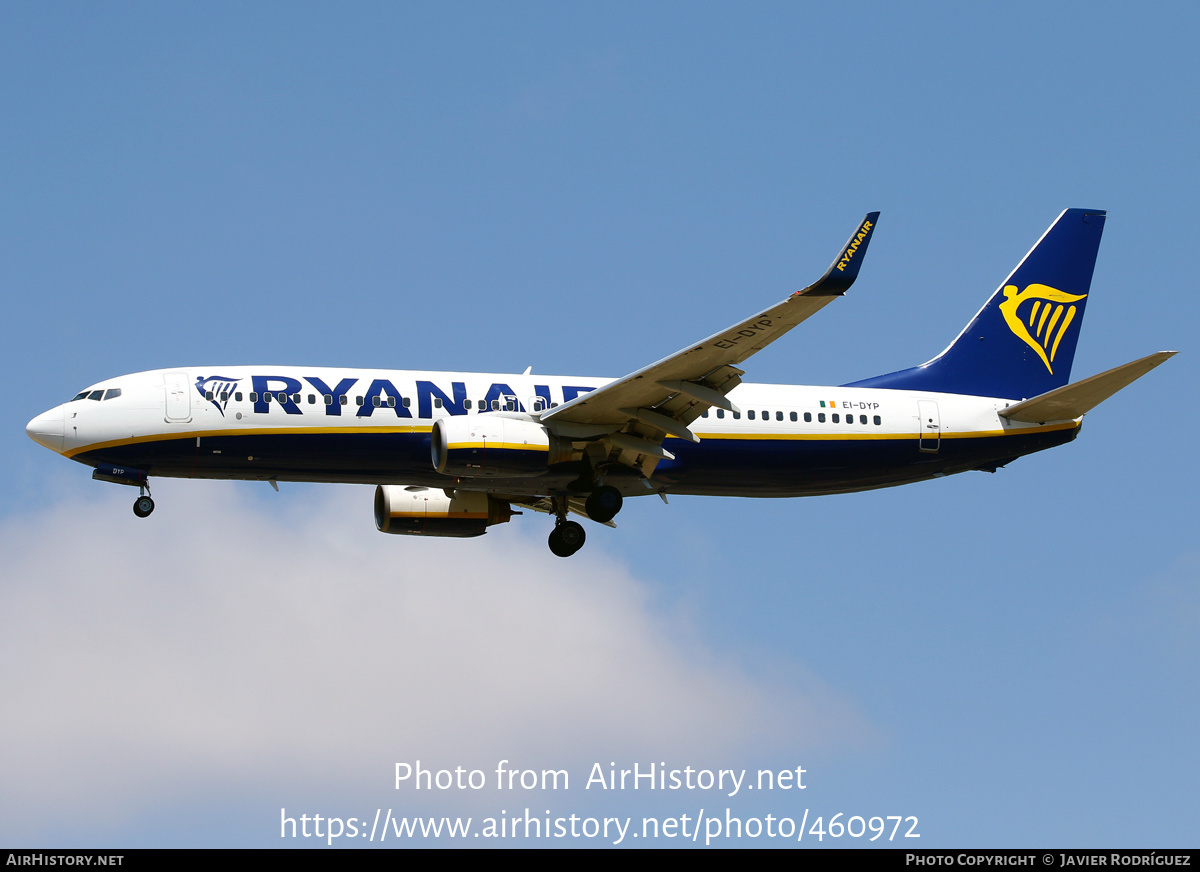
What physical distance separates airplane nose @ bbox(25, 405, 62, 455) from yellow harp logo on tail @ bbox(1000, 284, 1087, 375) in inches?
1027

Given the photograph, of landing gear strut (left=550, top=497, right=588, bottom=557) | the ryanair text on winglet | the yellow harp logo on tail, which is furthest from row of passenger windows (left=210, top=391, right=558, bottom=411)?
the yellow harp logo on tail

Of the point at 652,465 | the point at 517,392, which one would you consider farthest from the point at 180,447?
the point at 652,465

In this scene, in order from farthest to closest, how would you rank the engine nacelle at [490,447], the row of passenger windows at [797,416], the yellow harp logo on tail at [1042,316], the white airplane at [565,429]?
the yellow harp logo on tail at [1042,316]
the row of passenger windows at [797,416]
the white airplane at [565,429]
the engine nacelle at [490,447]

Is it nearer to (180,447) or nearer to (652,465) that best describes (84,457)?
(180,447)

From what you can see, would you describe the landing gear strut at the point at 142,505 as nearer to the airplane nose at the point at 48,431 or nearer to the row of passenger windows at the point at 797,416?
the airplane nose at the point at 48,431

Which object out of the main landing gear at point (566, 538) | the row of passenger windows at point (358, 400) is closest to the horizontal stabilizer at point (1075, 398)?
the main landing gear at point (566, 538)

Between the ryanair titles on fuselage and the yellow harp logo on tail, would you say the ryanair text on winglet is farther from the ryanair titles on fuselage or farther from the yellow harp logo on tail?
the yellow harp logo on tail

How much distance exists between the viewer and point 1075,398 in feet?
130

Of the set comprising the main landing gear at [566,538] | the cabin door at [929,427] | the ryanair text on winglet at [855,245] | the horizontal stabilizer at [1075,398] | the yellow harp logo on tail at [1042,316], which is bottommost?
the main landing gear at [566,538]

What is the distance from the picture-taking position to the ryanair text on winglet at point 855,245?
2945 centimetres

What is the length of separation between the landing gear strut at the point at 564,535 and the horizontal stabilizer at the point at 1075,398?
11.8 m

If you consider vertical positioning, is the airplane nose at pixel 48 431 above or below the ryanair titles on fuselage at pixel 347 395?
below

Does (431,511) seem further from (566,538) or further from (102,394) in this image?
(102,394)
